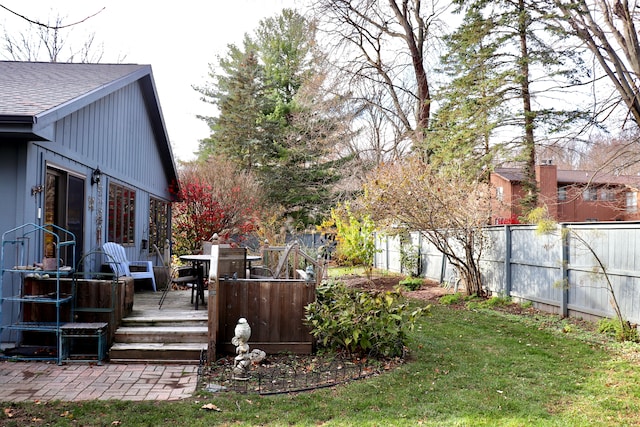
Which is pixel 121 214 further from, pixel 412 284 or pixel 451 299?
pixel 412 284

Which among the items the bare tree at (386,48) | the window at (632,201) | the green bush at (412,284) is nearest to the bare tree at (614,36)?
the window at (632,201)

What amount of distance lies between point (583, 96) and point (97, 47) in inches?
827

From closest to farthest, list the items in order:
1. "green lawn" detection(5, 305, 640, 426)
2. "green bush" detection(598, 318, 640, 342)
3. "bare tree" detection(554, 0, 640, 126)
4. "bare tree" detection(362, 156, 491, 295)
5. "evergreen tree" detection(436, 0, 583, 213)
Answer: "green lawn" detection(5, 305, 640, 426) → "green bush" detection(598, 318, 640, 342) → "bare tree" detection(554, 0, 640, 126) → "bare tree" detection(362, 156, 491, 295) → "evergreen tree" detection(436, 0, 583, 213)

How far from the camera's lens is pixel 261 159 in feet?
87.3

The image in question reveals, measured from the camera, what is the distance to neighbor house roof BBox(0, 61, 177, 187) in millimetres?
5242

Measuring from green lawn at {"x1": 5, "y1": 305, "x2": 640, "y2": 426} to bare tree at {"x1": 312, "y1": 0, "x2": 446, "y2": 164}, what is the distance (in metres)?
12.9

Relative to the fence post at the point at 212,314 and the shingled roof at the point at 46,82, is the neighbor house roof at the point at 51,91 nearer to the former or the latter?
the shingled roof at the point at 46,82

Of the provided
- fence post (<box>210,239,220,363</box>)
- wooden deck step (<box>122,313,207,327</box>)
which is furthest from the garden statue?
wooden deck step (<box>122,313,207,327</box>)

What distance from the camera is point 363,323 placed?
584cm

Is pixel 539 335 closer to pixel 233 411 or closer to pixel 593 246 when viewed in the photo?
pixel 593 246

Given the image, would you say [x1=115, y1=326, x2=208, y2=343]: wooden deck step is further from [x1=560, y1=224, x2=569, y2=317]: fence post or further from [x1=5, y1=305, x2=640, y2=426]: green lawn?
[x1=560, y1=224, x2=569, y2=317]: fence post

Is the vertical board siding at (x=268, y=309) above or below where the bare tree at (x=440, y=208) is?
below

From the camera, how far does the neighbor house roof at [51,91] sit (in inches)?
206

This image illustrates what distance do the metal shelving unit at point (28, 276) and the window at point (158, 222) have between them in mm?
5911
